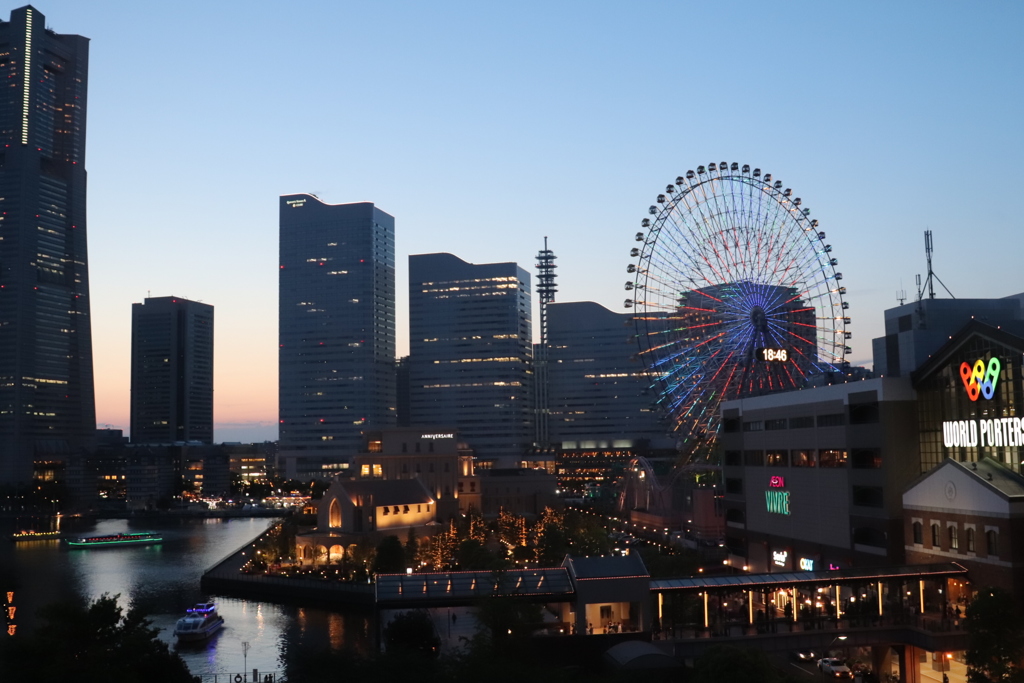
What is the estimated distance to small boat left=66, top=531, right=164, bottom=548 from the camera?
3760 inches

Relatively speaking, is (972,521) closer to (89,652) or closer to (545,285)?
(89,652)

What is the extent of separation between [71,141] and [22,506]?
68.3 meters

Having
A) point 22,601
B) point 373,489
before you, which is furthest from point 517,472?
point 22,601

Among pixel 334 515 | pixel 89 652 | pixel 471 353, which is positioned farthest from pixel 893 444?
pixel 471 353

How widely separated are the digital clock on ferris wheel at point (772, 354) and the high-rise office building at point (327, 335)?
127 meters

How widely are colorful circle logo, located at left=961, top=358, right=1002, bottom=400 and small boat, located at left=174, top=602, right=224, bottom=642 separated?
35334 millimetres

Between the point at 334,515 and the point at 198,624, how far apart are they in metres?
21.3

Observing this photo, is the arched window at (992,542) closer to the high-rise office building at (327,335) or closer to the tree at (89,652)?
the tree at (89,652)

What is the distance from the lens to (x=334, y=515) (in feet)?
223

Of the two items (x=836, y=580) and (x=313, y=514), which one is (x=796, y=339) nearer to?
(x=836, y=580)

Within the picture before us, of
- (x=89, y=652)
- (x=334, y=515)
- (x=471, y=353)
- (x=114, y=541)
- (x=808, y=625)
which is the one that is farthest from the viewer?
(x=471, y=353)

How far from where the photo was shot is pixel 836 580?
102ft

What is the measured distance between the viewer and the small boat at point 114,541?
9550cm

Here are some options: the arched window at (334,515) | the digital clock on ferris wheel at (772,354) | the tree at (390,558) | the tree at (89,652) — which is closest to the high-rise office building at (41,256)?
the arched window at (334,515)
